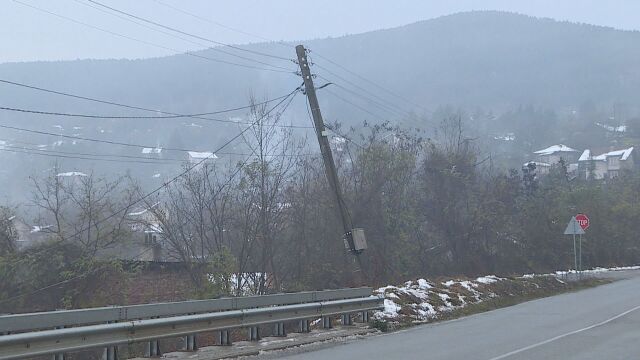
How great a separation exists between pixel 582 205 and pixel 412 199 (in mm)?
22032

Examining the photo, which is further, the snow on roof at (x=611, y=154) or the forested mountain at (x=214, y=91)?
the snow on roof at (x=611, y=154)

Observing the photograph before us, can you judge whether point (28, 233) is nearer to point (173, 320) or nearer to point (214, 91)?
point (173, 320)

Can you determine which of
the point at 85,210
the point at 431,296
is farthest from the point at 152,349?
the point at 85,210

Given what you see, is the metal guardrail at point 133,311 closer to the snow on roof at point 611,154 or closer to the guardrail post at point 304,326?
the guardrail post at point 304,326

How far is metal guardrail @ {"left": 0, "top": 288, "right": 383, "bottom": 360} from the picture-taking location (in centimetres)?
938

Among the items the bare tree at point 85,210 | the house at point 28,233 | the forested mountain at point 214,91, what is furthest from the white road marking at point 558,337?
the house at point 28,233

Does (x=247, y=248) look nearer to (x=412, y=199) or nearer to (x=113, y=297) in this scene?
(x=113, y=297)

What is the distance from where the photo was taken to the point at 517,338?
14.7 m

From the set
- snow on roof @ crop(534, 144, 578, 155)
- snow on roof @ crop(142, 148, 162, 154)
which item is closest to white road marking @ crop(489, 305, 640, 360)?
snow on roof @ crop(142, 148, 162, 154)

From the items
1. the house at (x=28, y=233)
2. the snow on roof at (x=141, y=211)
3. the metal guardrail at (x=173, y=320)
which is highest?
the snow on roof at (x=141, y=211)

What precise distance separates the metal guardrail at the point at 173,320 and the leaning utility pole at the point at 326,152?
6.89 m

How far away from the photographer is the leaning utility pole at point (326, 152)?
24391 millimetres

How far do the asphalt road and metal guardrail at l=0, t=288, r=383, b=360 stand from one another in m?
1.31

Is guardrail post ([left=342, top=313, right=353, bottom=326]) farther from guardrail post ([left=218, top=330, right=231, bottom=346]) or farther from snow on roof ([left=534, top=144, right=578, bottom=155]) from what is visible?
snow on roof ([left=534, top=144, right=578, bottom=155])
